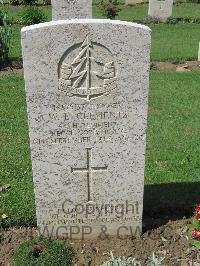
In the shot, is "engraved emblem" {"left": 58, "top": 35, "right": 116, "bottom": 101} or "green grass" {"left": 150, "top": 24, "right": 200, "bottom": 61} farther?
"green grass" {"left": 150, "top": 24, "right": 200, "bottom": 61}

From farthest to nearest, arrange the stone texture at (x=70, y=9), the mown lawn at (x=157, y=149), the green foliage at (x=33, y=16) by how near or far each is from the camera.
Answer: the green foliage at (x=33, y=16) → the stone texture at (x=70, y=9) → the mown lawn at (x=157, y=149)

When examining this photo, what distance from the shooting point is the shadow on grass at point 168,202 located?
4.66m

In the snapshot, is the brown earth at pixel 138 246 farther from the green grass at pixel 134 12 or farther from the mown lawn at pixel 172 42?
the green grass at pixel 134 12

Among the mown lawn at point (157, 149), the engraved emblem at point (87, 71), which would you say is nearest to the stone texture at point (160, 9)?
the mown lawn at point (157, 149)

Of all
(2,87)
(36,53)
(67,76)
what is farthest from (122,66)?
(2,87)

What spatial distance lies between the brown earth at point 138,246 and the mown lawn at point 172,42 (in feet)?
22.7

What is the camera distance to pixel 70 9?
967 cm

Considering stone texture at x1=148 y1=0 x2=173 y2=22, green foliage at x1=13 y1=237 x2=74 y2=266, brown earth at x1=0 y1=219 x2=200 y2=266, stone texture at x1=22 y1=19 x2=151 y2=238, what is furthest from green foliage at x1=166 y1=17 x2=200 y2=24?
green foliage at x1=13 y1=237 x2=74 y2=266

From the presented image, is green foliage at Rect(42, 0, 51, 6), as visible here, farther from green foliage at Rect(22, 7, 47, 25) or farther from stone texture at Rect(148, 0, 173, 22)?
stone texture at Rect(148, 0, 173, 22)

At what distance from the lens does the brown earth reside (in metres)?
4.04

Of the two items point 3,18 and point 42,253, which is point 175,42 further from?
point 42,253

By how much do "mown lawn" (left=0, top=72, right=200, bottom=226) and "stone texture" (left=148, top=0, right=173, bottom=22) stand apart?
7229 millimetres

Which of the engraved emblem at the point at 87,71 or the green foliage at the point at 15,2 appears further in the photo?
the green foliage at the point at 15,2

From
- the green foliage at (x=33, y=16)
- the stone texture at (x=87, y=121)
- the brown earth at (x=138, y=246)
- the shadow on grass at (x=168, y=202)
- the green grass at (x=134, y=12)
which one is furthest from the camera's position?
the green grass at (x=134, y=12)
